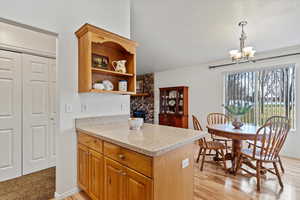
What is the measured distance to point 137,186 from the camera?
1.15m

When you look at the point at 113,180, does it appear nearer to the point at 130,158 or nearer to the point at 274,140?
the point at 130,158

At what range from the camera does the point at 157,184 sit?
3.51ft

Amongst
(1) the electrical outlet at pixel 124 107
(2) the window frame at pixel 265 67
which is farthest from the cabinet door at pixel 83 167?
(2) the window frame at pixel 265 67

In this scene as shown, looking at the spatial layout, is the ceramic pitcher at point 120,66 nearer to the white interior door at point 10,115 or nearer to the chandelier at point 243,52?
the white interior door at point 10,115

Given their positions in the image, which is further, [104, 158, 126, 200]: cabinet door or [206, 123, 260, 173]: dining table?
[206, 123, 260, 173]: dining table

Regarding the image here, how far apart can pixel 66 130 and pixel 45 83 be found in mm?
1359

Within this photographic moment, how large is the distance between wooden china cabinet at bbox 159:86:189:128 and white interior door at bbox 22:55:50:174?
350 centimetres

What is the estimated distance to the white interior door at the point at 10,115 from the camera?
231 cm

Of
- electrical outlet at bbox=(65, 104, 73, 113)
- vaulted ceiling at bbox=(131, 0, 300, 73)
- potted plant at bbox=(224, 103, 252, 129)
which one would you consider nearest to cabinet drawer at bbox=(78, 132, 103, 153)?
electrical outlet at bbox=(65, 104, 73, 113)

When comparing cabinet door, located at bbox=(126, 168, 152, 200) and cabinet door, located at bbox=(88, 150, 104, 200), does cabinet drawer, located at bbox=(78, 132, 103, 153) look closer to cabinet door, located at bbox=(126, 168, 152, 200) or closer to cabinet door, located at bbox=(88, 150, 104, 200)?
cabinet door, located at bbox=(88, 150, 104, 200)

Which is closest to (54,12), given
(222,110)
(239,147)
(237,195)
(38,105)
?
(38,105)

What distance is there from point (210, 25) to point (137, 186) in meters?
3.16

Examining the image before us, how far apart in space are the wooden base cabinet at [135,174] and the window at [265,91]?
128 inches

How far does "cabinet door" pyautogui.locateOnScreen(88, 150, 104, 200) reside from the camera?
154 centimetres
